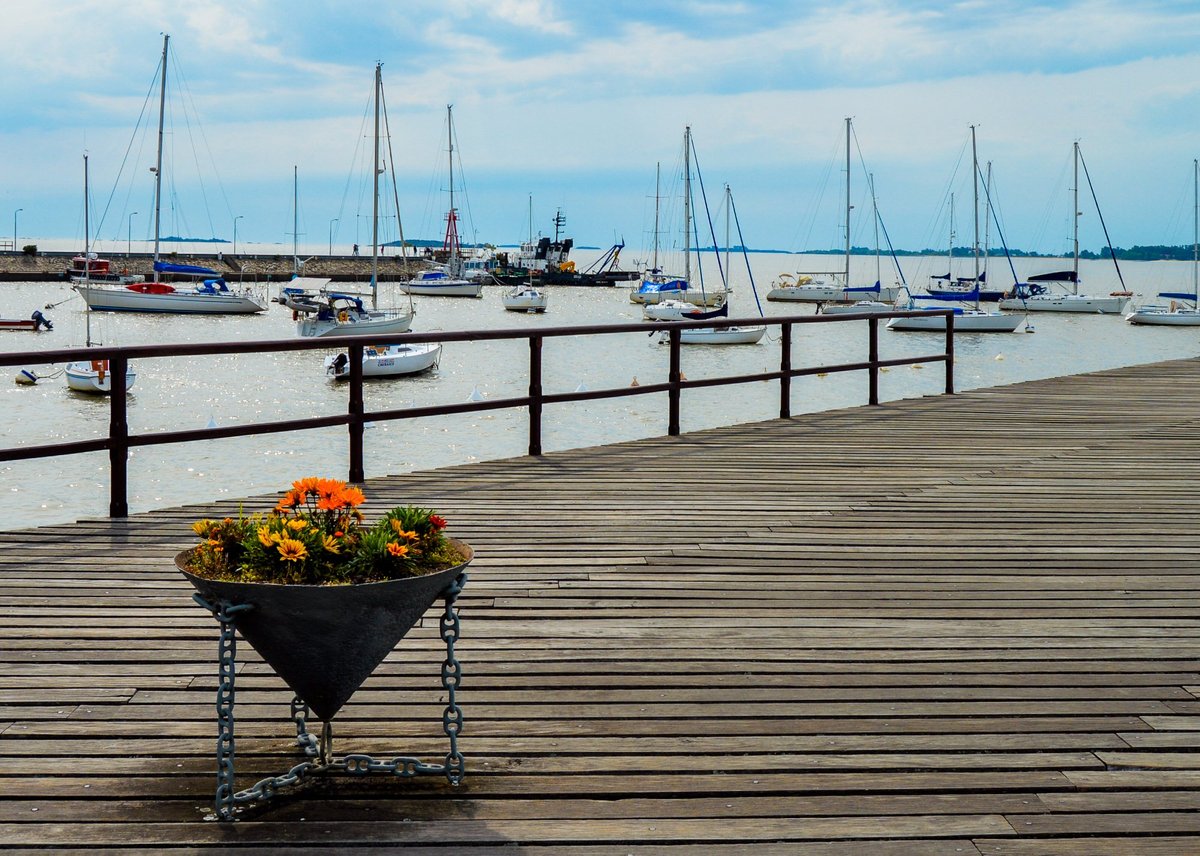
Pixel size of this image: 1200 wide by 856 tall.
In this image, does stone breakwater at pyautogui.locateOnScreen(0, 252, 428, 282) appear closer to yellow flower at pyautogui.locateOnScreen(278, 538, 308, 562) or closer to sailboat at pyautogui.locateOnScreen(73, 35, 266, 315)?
sailboat at pyautogui.locateOnScreen(73, 35, 266, 315)

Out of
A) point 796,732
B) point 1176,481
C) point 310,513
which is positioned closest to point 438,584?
point 310,513

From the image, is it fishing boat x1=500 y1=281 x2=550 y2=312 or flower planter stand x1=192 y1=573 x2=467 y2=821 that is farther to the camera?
fishing boat x1=500 y1=281 x2=550 y2=312

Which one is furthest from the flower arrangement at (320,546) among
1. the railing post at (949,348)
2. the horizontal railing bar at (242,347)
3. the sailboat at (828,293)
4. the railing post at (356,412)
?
the sailboat at (828,293)

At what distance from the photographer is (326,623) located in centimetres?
310

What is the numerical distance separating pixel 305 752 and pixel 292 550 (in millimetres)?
748

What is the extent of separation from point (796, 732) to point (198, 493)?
→ 22.9 m

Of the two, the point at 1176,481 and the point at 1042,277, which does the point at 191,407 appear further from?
the point at 1042,277

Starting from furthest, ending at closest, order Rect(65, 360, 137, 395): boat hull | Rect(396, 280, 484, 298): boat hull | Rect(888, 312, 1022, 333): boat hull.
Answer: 1. Rect(396, 280, 484, 298): boat hull
2. Rect(888, 312, 1022, 333): boat hull
3. Rect(65, 360, 137, 395): boat hull

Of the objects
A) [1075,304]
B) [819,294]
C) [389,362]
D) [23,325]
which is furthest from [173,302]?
[1075,304]

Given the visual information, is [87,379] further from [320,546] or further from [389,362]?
[320,546]

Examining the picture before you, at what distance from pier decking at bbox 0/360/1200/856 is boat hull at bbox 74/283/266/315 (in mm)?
71874

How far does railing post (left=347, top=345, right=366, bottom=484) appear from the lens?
25.2 ft

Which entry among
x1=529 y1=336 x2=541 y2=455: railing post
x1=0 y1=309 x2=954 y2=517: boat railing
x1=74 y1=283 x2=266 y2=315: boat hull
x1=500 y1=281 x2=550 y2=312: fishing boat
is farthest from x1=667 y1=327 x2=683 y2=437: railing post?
x1=500 y1=281 x2=550 y2=312: fishing boat

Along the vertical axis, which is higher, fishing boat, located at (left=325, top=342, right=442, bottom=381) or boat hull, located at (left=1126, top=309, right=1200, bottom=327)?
boat hull, located at (left=1126, top=309, right=1200, bottom=327)
